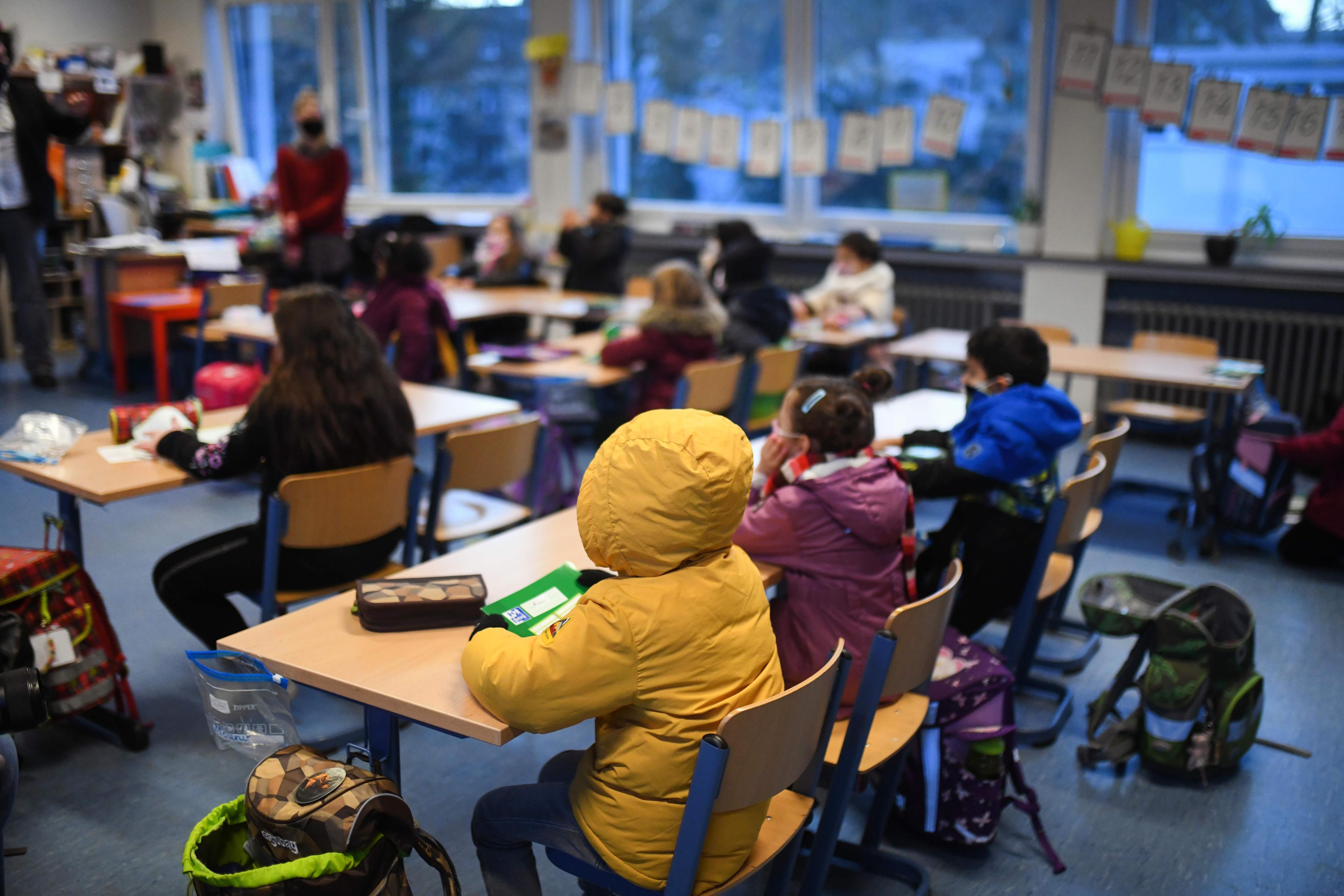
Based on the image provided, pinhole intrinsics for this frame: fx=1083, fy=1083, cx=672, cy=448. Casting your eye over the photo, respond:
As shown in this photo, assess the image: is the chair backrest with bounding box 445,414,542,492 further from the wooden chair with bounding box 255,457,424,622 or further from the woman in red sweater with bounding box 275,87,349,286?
the woman in red sweater with bounding box 275,87,349,286

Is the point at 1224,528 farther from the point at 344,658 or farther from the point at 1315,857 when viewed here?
the point at 344,658

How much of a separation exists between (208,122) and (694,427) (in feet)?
30.2

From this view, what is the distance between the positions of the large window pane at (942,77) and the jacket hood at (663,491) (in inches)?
210

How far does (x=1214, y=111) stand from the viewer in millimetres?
5488

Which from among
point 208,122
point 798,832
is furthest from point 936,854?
point 208,122

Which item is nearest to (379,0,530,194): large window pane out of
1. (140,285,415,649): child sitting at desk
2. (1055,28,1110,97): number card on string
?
(1055,28,1110,97): number card on string

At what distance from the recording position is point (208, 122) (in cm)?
925

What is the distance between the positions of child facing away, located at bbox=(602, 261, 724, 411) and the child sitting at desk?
1625 mm

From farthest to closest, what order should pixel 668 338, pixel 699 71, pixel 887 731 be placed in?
pixel 699 71, pixel 668 338, pixel 887 731

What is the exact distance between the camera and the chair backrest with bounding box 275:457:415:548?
7.82 feet

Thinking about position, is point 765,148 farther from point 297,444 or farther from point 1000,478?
point 297,444

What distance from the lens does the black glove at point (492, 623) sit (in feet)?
5.23

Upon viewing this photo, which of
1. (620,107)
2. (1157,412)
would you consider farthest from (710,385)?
(620,107)

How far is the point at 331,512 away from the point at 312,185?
13.4 ft
